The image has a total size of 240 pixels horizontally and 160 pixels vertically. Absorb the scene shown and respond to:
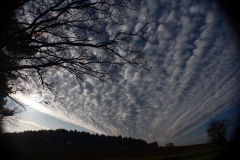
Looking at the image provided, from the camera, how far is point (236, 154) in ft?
9.91

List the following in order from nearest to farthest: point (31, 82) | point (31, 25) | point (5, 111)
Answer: point (31, 25) → point (31, 82) → point (5, 111)

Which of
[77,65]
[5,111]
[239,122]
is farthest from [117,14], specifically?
[5,111]

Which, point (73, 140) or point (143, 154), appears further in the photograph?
point (73, 140)

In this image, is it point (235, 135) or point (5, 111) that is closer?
point (235, 135)

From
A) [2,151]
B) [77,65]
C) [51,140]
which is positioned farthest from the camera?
[51,140]

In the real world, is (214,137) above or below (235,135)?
above

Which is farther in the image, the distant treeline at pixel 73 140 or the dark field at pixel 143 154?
the distant treeline at pixel 73 140

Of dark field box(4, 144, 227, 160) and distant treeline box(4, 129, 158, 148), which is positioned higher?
distant treeline box(4, 129, 158, 148)

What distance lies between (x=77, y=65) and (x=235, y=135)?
5.71m

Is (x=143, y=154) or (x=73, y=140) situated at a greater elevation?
(x=73, y=140)

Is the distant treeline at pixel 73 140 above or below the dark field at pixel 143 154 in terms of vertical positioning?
above

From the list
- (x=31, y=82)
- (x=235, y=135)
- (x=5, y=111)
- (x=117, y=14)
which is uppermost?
(x=117, y=14)

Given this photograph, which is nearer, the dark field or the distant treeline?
the dark field

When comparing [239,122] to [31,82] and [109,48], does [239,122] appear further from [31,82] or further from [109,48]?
[31,82]
